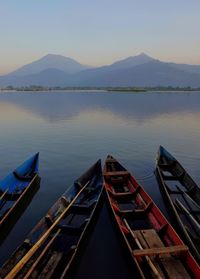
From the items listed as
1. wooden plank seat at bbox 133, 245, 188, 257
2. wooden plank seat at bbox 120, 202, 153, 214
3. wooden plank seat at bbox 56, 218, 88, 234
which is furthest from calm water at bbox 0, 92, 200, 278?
wooden plank seat at bbox 133, 245, 188, 257

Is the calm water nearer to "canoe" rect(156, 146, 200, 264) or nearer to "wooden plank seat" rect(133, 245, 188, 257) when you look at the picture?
"canoe" rect(156, 146, 200, 264)

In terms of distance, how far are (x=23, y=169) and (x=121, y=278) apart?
12.1 m

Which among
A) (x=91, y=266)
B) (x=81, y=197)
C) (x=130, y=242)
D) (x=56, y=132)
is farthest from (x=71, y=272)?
(x=56, y=132)

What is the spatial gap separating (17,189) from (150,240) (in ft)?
32.3

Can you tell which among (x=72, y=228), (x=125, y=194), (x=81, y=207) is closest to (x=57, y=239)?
(x=72, y=228)

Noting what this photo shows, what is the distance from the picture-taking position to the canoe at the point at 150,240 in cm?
973

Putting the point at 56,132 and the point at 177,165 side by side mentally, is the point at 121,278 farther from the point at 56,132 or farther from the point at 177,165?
the point at 56,132

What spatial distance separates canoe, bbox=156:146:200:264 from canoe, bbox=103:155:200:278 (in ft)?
2.61

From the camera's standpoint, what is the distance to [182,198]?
1747 centimetres

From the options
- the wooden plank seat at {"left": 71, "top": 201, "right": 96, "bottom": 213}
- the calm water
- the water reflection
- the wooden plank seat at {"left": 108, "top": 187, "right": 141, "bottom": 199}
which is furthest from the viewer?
the water reflection

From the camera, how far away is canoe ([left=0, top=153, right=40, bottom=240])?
48.0 feet

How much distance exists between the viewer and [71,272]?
426 inches

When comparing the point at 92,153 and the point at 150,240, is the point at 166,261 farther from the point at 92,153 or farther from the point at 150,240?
the point at 92,153

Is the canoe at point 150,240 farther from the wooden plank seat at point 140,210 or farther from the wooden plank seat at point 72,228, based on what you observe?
the wooden plank seat at point 72,228
